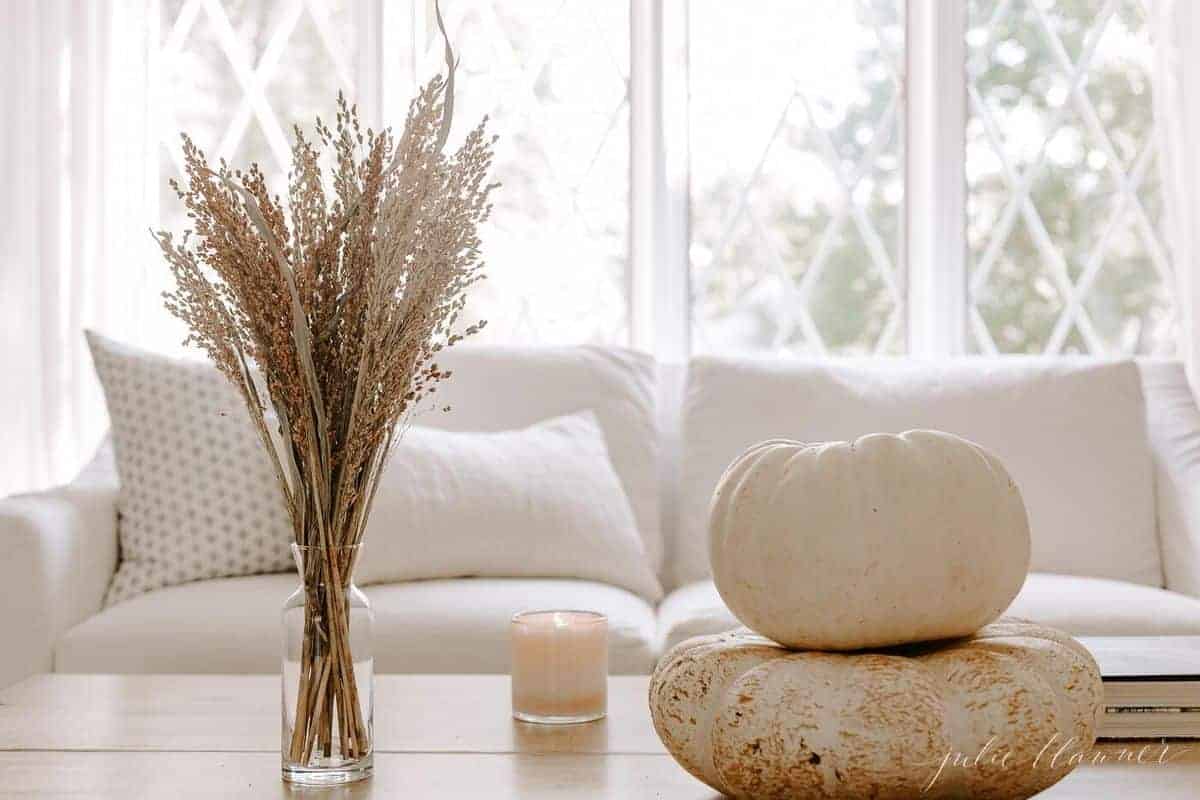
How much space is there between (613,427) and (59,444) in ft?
4.39

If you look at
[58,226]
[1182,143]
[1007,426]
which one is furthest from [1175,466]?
[58,226]

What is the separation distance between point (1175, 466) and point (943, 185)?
3.00 ft

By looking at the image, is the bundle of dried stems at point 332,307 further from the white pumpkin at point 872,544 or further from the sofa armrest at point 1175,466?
the sofa armrest at point 1175,466

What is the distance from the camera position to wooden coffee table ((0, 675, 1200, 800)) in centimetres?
100

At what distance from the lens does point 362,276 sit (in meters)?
0.97

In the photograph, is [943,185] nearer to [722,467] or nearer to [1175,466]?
[1175,466]

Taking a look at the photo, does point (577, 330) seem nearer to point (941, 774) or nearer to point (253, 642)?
point (253, 642)

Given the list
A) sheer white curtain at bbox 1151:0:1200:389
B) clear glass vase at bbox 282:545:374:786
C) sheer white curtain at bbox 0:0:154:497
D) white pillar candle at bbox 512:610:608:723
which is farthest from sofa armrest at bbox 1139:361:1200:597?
sheer white curtain at bbox 0:0:154:497

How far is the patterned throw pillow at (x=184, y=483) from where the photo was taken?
2.29m

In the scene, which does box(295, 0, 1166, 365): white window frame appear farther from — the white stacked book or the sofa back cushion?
the white stacked book

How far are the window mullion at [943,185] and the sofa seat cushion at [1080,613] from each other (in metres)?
1.06

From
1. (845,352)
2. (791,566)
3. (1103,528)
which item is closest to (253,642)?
(791,566)

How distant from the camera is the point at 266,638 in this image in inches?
77.7
